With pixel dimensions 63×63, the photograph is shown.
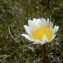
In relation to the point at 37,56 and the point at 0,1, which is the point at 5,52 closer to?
the point at 37,56

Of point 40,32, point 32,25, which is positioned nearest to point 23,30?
point 32,25

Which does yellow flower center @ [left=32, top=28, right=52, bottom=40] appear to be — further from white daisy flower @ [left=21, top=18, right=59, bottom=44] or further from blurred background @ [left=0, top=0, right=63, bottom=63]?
blurred background @ [left=0, top=0, right=63, bottom=63]

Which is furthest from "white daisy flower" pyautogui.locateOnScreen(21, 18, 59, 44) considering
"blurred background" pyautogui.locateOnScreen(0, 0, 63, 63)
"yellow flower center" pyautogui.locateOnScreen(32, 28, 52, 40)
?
"blurred background" pyautogui.locateOnScreen(0, 0, 63, 63)

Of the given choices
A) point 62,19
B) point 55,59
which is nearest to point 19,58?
point 55,59

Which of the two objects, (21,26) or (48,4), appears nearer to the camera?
(21,26)

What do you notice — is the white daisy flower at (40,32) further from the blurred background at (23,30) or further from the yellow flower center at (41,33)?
the blurred background at (23,30)

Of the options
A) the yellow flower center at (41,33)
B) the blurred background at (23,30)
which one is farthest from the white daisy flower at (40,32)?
the blurred background at (23,30)

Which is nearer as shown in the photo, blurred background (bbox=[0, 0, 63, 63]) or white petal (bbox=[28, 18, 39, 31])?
white petal (bbox=[28, 18, 39, 31])
